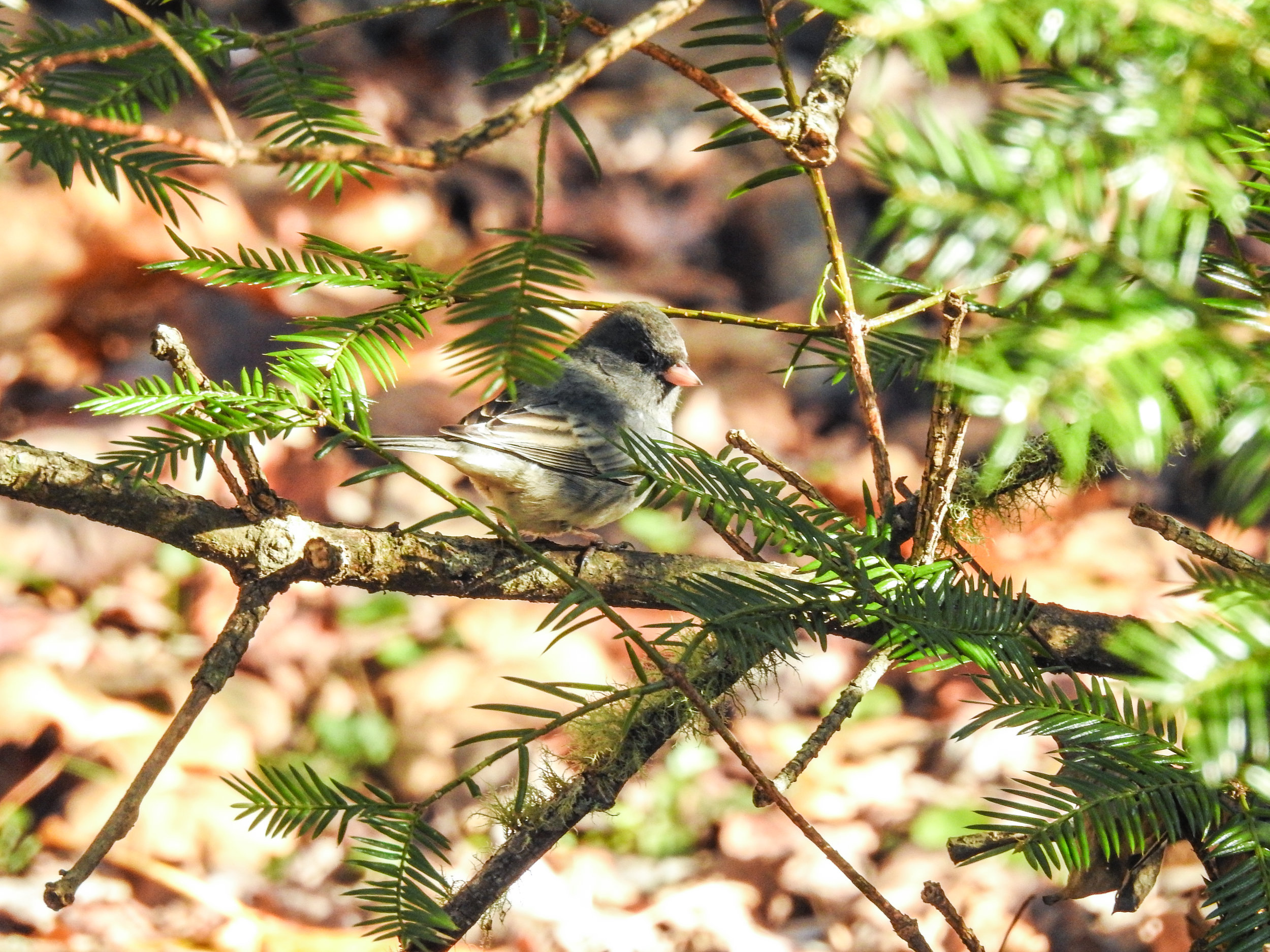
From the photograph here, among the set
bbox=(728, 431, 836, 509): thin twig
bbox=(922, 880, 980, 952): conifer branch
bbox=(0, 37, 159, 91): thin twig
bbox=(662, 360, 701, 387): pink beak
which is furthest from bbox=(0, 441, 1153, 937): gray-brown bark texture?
bbox=(662, 360, 701, 387): pink beak

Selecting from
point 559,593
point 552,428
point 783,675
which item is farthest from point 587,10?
point 783,675

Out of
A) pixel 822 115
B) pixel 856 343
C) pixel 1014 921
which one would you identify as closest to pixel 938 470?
pixel 856 343

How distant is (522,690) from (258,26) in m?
3.08

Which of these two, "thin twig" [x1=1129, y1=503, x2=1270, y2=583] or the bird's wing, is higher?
"thin twig" [x1=1129, y1=503, x2=1270, y2=583]

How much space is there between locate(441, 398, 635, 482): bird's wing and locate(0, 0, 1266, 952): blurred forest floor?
0.49 meters

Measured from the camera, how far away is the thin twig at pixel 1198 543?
100 cm

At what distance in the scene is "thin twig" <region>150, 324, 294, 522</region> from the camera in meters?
1.02

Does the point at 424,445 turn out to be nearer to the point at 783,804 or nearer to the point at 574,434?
the point at 574,434

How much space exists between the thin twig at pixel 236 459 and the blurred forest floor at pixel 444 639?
744mm

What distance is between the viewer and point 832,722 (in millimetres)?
1038

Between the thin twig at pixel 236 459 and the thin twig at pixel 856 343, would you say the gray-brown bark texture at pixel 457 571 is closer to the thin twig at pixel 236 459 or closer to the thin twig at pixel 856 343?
the thin twig at pixel 236 459

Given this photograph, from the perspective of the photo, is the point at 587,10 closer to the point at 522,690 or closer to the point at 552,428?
the point at 552,428

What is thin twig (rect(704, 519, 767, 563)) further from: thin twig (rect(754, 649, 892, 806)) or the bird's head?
the bird's head

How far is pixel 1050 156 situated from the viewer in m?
0.46
